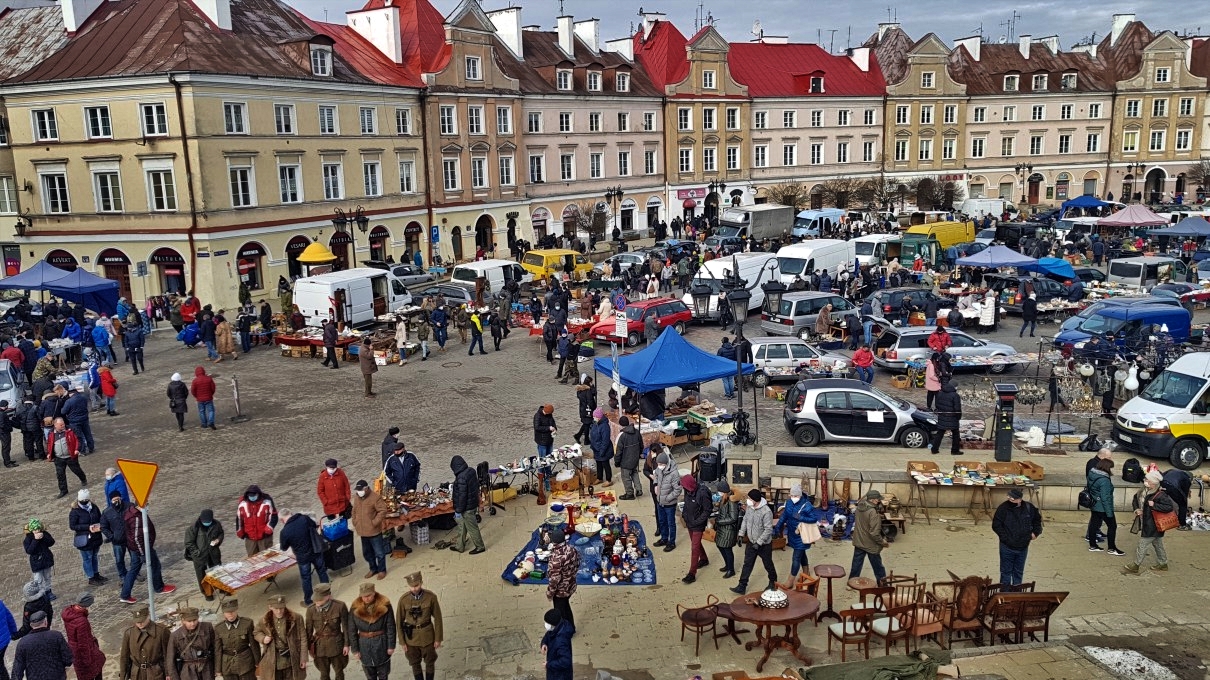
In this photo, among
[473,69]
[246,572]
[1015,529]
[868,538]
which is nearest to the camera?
[1015,529]

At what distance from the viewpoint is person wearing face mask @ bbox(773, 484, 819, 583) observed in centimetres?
1352

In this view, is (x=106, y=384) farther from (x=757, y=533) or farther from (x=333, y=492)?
(x=757, y=533)

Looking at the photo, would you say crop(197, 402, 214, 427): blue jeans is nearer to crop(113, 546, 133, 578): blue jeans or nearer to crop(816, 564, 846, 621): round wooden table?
crop(113, 546, 133, 578): blue jeans

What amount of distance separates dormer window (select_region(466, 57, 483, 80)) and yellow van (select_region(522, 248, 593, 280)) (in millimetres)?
11302

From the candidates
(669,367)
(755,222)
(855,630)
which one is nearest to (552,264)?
(755,222)

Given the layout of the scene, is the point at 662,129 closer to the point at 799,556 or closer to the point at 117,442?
the point at 117,442

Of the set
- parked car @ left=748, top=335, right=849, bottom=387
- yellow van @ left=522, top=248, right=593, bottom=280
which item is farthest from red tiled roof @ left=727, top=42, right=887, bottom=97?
parked car @ left=748, top=335, right=849, bottom=387

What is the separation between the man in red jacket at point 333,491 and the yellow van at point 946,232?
36108mm

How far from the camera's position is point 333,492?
583 inches

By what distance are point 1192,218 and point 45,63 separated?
171 feet

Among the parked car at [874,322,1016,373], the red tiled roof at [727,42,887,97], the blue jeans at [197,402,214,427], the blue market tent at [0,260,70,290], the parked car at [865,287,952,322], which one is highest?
the red tiled roof at [727,42,887,97]

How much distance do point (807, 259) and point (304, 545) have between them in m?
28.6

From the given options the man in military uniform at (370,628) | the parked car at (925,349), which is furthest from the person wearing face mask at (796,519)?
the parked car at (925,349)

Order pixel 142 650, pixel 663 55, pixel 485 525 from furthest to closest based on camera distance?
pixel 663 55, pixel 485 525, pixel 142 650
